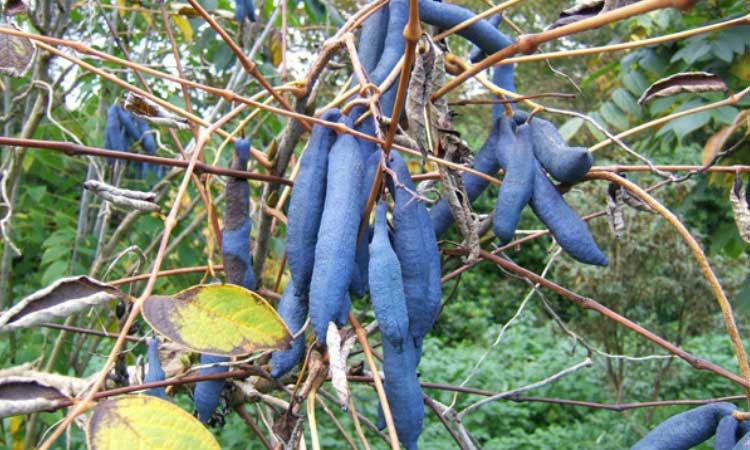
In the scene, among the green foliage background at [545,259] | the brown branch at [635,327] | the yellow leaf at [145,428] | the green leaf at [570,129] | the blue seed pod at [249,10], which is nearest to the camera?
the yellow leaf at [145,428]

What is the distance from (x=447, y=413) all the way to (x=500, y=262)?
226mm

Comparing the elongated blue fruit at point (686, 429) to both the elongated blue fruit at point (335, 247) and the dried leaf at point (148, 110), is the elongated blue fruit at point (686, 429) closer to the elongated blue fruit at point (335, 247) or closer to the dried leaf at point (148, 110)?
the elongated blue fruit at point (335, 247)

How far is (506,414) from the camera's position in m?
3.71

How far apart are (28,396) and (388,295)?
9.2 inches

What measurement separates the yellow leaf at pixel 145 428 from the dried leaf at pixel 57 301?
86mm

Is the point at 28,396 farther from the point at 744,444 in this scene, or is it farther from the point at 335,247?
the point at 744,444

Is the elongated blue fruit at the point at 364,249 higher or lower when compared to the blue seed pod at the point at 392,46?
lower

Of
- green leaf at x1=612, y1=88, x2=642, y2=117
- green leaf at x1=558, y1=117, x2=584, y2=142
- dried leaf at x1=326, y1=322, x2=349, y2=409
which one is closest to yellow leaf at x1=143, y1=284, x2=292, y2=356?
dried leaf at x1=326, y1=322, x2=349, y2=409

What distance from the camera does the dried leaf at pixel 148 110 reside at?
0.73m

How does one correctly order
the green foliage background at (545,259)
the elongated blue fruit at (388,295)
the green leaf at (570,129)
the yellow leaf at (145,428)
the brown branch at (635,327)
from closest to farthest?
1. the yellow leaf at (145,428)
2. the elongated blue fruit at (388,295)
3. the brown branch at (635,327)
4. the green foliage background at (545,259)
5. the green leaf at (570,129)

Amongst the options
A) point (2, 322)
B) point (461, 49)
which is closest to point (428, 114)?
point (2, 322)

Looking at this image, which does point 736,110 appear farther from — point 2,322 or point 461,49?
point 461,49

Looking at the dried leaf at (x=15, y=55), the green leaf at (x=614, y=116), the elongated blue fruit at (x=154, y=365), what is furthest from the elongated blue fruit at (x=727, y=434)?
the green leaf at (x=614, y=116)

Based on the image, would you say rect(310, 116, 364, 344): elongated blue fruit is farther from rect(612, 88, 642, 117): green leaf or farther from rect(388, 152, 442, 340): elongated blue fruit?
rect(612, 88, 642, 117): green leaf
